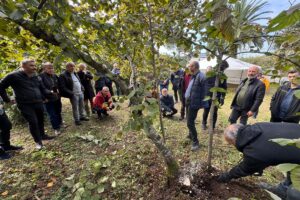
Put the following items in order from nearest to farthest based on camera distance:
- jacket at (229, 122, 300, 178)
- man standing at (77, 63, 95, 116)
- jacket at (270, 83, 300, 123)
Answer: jacket at (229, 122, 300, 178) → jacket at (270, 83, 300, 123) → man standing at (77, 63, 95, 116)

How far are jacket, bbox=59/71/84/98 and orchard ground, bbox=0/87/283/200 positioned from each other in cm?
112

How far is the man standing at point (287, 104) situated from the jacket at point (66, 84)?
4.93 metres

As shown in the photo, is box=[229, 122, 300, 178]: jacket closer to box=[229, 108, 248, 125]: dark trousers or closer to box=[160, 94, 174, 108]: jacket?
box=[229, 108, 248, 125]: dark trousers

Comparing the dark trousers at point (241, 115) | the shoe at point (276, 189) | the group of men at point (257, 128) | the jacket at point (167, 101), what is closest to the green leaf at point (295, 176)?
the group of men at point (257, 128)

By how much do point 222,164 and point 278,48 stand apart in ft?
7.72

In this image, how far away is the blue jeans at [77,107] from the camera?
5.15m

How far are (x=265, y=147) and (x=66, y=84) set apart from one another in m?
4.81

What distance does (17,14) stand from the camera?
3.39 ft

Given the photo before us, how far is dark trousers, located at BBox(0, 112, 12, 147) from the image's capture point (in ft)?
11.7

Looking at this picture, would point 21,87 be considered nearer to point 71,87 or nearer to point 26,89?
point 26,89

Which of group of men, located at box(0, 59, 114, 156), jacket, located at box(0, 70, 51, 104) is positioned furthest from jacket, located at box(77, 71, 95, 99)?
jacket, located at box(0, 70, 51, 104)

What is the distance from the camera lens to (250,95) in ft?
12.2

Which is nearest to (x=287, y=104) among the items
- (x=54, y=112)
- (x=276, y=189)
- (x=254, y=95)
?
(x=254, y=95)

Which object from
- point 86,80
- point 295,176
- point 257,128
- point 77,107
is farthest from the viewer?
point 86,80
